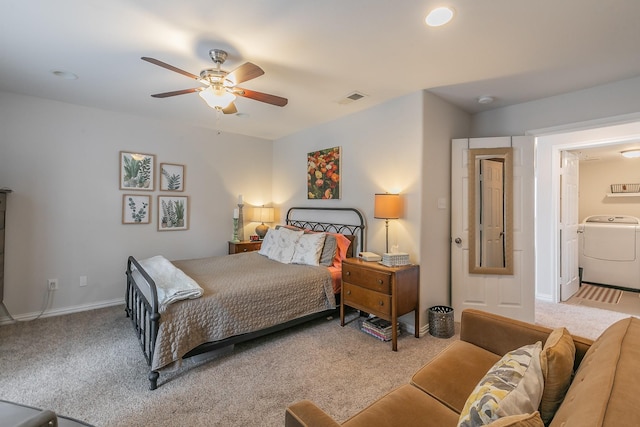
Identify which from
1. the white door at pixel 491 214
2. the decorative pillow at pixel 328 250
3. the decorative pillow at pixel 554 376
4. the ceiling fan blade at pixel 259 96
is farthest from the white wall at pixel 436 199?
the decorative pillow at pixel 554 376

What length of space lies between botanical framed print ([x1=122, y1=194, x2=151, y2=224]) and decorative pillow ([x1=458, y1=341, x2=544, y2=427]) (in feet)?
14.6

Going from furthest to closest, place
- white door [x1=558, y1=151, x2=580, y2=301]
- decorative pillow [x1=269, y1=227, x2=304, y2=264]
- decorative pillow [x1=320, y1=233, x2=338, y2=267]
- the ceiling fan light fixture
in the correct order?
white door [x1=558, y1=151, x2=580, y2=301] < decorative pillow [x1=269, y1=227, x2=304, y2=264] < decorative pillow [x1=320, y1=233, x2=338, y2=267] < the ceiling fan light fixture

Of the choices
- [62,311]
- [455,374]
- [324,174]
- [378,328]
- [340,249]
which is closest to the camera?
[455,374]

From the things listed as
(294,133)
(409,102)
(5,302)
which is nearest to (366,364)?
(409,102)

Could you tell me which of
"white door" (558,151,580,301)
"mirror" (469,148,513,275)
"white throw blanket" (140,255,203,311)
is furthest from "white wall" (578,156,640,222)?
"white throw blanket" (140,255,203,311)

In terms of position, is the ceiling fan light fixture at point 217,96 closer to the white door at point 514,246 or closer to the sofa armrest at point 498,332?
the sofa armrest at point 498,332

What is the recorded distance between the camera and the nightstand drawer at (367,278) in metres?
2.79

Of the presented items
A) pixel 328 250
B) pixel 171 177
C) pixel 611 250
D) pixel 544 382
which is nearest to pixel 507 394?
pixel 544 382

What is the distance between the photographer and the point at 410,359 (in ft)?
8.43

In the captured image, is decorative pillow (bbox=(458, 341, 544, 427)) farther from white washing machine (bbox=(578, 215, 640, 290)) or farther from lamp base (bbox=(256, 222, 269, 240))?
white washing machine (bbox=(578, 215, 640, 290))

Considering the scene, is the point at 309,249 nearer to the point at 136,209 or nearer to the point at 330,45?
the point at 330,45

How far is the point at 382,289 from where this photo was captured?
2.81 m

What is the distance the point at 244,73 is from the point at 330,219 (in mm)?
2515

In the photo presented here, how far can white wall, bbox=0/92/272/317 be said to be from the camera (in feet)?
11.0
